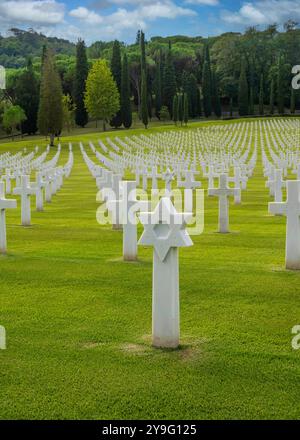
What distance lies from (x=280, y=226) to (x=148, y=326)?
736 cm

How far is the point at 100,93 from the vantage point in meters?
77.9

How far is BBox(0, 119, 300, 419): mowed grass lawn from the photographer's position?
16.0 ft

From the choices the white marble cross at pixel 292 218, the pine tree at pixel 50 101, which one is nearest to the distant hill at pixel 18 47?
the pine tree at pixel 50 101

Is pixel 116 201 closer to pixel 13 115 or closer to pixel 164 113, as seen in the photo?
pixel 13 115

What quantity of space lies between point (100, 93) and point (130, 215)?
2760 inches

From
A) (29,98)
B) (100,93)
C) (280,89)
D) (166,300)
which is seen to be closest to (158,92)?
(280,89)

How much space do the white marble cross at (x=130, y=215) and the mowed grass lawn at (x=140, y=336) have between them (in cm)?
27

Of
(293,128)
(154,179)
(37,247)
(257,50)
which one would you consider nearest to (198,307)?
(37,247)

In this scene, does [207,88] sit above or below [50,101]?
above

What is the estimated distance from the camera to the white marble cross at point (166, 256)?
569 cm

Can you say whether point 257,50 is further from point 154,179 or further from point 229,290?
point 229,290

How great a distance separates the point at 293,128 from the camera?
241 feet

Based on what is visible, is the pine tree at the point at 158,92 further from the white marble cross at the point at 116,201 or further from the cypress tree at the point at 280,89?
the white marble cross at the point at 116,201

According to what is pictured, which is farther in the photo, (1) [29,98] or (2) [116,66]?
(2) [116,66]
